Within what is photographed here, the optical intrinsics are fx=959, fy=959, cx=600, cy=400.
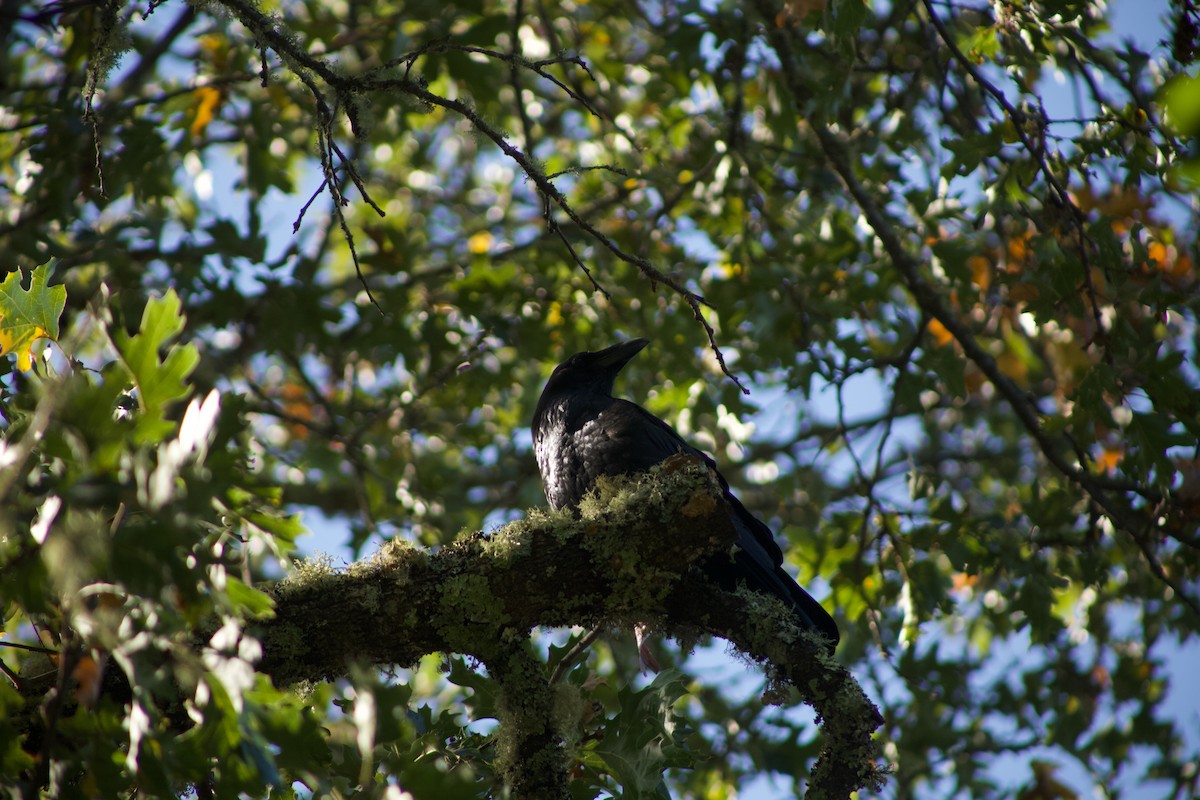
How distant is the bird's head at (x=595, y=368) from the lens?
15.0 feet

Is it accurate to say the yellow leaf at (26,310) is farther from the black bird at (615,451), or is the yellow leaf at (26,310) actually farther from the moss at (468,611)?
the black bird at (615,451)

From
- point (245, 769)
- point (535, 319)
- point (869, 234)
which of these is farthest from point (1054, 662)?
point (245, 769)

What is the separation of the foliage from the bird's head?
2.06 feet

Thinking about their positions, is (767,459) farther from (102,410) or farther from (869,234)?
(102,410)

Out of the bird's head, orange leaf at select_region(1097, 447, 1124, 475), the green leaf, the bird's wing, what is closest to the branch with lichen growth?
the bird's wing

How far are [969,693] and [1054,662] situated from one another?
29.7 inches

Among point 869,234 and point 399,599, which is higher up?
point 869,234

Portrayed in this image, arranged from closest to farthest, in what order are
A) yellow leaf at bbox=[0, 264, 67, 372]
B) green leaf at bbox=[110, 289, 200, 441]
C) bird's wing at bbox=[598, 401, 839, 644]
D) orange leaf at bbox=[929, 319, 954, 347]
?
green leaf at bbox=[110, 289, 200, 441]
yellow leaf at bbox=[0, 264, 67, 372]
bird's wing at bbox=[598, 401, 839, 644]
orange leaf at bbox=[929, 319, 954, 347]

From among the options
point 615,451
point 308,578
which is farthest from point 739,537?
point 308,578

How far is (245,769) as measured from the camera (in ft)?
6.19

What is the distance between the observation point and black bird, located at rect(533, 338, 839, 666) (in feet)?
10.1

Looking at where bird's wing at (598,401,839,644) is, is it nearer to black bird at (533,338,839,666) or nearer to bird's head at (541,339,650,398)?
black bird at (533,338,839,666)

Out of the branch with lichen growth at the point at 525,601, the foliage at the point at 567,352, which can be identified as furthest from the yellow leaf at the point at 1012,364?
the branch with lichen growth at the point at 525,601

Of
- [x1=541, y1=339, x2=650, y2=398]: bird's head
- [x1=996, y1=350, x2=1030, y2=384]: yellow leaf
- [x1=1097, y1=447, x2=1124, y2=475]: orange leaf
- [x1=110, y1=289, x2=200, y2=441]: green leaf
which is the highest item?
[x1=996, y1=350, x2=1030, y2=384]: yellow leaf
